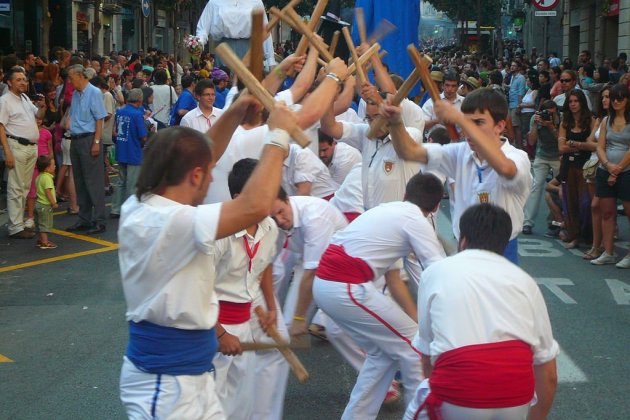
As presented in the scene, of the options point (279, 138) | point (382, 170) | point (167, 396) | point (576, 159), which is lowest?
point (167, 396)

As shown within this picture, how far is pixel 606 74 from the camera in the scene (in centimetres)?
1858

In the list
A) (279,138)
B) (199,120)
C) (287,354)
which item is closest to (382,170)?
(287,354)

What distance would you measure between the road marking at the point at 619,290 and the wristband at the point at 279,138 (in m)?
6.21

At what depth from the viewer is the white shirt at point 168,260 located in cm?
361

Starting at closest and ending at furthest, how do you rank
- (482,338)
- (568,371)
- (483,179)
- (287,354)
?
(482,338) → (287,354) → (483,179) → (568,371)

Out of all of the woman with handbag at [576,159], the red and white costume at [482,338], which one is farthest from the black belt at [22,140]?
the red and white costume at [482,338]

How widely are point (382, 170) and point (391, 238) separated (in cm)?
213

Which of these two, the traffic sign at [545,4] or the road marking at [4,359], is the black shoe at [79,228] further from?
the traffic sign at [545,4]

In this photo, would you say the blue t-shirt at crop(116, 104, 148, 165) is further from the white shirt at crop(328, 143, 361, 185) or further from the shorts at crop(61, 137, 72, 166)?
→ the white shirt at crop(328, 143, 361, 185)

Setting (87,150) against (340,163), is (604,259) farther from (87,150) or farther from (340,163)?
(87,150)

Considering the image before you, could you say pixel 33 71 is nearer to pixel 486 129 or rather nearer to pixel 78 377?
pixel 78 377

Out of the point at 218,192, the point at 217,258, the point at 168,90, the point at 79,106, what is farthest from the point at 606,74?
the point at 217,258

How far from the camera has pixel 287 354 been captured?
16.5ft

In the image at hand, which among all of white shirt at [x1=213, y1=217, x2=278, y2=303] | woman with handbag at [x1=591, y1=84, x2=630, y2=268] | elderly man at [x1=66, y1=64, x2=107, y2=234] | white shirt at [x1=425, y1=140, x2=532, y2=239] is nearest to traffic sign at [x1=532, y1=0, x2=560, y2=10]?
woman with handbag at [x1=591, y1=84, x2=630, y2=268]
